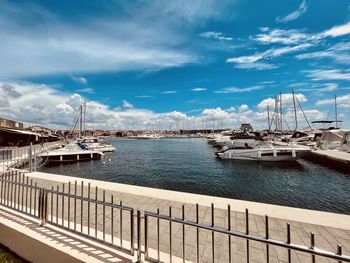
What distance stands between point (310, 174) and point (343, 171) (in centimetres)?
360

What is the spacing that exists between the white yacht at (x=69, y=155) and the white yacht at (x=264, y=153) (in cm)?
2238

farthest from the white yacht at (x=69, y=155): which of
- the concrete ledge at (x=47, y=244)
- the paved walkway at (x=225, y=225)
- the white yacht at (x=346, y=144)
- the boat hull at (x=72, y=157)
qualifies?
the white yacht at (x=346, y=144)

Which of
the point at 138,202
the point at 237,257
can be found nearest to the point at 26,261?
the point at 138,202

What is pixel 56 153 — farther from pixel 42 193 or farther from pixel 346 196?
pixel 346 196

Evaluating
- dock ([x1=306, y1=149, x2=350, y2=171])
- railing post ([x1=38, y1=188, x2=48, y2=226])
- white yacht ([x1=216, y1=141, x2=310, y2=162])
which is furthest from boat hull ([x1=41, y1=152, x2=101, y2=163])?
dock ([x1=306, y1=149, x2=350, y2=171])

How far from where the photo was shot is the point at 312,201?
13.2 meters

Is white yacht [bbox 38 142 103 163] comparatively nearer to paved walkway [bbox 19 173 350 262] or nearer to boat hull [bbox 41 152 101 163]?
boat hull [bbox 41 152 101 163]

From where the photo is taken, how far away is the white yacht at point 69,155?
32.2 m

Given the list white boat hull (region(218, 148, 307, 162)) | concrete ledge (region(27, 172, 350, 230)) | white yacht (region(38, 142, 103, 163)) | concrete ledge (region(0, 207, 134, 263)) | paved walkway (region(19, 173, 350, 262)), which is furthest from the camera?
white yacht (region(38, 142, 103, 163))

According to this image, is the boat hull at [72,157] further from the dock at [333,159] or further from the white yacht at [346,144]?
the white yacht at [346,144]

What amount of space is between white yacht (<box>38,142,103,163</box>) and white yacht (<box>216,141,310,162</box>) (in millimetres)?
22378

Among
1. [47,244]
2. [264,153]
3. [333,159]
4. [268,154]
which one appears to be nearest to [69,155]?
[264,153]

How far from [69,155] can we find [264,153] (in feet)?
97.1

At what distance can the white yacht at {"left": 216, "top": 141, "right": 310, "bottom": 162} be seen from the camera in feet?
96.6
